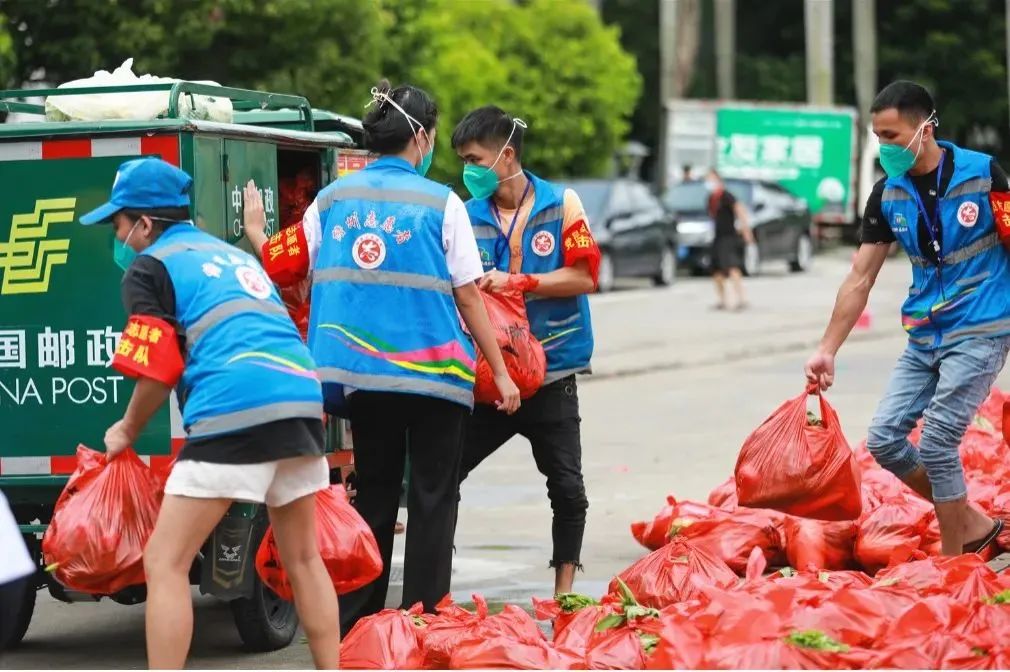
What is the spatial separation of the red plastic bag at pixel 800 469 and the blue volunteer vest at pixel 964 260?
54cm

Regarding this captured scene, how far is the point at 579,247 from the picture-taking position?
6.95m

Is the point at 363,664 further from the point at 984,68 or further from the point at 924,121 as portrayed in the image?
the point at 984,68

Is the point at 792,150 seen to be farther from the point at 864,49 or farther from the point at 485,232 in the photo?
the point at 485,232

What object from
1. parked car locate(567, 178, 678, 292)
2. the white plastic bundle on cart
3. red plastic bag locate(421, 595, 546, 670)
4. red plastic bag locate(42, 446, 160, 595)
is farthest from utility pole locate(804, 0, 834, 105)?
red plastic bag locate(42, 446, 160, 595)

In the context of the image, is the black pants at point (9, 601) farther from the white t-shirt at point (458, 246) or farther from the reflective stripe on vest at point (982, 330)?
the reflective stripe on vest at point (982, 330)

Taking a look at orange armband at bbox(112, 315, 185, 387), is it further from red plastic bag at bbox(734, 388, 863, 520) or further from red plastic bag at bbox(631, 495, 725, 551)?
red plastic bag at bbox(631, 495, 725, 551)

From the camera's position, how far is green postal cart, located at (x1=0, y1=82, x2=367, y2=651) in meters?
6.32

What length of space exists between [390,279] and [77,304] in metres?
1.27

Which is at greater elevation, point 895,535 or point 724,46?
point 895,535

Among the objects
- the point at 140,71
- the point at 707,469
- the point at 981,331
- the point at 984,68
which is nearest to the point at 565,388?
the point at 981,331

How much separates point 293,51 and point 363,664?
16.2 m

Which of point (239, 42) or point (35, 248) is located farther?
point (239, 42)

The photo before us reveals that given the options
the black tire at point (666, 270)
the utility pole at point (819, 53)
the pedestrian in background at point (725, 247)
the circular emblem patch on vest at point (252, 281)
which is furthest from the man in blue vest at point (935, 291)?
the utility pole at point (819, 53)

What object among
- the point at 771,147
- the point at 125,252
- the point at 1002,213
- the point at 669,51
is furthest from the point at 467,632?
the point at 669,51
